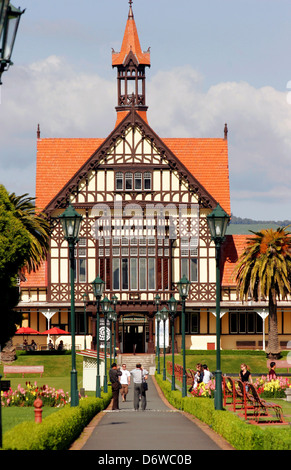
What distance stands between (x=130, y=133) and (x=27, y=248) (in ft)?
89.7

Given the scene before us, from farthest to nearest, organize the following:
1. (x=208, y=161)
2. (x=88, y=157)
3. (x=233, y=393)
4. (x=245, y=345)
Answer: (x=88, y=157), (x=208, y=161), (x=245, y=345), (x=233, y=393)

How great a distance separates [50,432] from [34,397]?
52.0ft

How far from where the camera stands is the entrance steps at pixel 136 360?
226ft

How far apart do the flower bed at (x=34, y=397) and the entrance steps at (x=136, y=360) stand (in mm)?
34567

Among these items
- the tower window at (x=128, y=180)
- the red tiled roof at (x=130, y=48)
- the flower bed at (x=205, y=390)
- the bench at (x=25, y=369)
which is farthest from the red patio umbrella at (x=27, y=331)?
the flower bed at (x=205, y=390)

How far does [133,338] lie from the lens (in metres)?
76.2

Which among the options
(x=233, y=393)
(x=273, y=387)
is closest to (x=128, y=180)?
(x=273, y=387)

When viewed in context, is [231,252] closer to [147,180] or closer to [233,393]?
[147,180]

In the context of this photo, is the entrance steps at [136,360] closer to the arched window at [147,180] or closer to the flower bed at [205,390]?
the arched window at [147,180]

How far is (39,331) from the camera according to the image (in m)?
77.7

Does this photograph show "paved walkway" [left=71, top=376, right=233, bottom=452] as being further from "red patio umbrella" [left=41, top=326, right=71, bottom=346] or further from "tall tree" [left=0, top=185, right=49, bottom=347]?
"red patio umbrella" [left=41, top=326, right=71, bottom=346]

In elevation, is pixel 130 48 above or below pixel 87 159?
above

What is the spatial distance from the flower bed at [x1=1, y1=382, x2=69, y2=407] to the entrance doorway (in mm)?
41937
